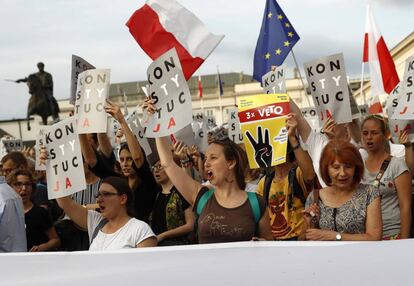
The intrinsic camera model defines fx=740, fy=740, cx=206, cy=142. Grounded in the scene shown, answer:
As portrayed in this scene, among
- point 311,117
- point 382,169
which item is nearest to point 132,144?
point 382,169

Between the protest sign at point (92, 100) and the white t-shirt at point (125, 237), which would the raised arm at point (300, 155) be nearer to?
the white t-shirt at point (125, 237)

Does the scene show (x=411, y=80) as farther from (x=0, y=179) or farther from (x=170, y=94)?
(x=0, y=179)

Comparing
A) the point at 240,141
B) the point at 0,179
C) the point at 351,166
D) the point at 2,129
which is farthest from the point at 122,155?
the point at 2,129

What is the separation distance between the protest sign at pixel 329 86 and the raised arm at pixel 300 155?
124cm

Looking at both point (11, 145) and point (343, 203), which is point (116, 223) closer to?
point (343, 203)

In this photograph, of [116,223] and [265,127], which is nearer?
[116,223]

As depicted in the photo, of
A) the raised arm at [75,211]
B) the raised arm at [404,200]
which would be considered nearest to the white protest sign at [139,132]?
the raised arm at [75,211]

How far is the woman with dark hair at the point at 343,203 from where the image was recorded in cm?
364

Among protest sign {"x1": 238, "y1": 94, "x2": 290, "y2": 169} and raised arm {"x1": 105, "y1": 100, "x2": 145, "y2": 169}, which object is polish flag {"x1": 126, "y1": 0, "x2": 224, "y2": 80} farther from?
protest sign {"x1": 238, "y1": 94, "x2": 290, "y2": 169}

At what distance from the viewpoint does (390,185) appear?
450 centimetres

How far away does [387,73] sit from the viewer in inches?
459

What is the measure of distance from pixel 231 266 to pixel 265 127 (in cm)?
304

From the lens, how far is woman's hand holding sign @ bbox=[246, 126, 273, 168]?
4.62 metres

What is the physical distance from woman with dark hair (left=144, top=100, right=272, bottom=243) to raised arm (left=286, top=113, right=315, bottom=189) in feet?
1.86
